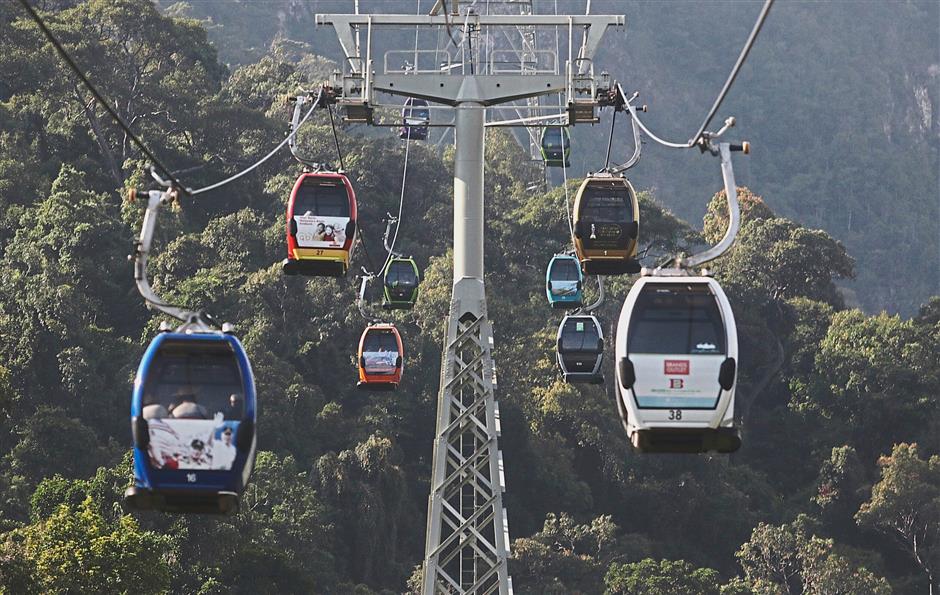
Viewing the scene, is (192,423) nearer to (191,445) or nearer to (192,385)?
(191,445)

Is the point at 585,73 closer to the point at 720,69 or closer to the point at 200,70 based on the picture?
the point at 200,70

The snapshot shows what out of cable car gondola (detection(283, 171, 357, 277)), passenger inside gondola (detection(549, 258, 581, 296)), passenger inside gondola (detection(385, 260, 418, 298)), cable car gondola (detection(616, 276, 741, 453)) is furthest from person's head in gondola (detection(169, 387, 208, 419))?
passenger inside gondola (detection(549, 258, 581, 296))

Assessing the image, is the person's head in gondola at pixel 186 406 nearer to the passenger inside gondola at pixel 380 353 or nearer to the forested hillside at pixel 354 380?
the passenger inside gondola at pixel 380 353

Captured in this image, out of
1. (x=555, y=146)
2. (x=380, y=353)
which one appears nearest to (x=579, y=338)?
(x=380, y=353)

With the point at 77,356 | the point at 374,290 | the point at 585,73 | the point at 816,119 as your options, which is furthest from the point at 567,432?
the point at 816,119

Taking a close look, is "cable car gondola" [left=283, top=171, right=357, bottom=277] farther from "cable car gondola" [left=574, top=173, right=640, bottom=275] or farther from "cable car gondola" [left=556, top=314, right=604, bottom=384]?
"cable car gondola" [left=556, top=314, right=604, bottom=384]

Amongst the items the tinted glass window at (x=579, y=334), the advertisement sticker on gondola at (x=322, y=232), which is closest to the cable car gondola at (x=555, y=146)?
the tinted glass window at (x=579, y=334)
